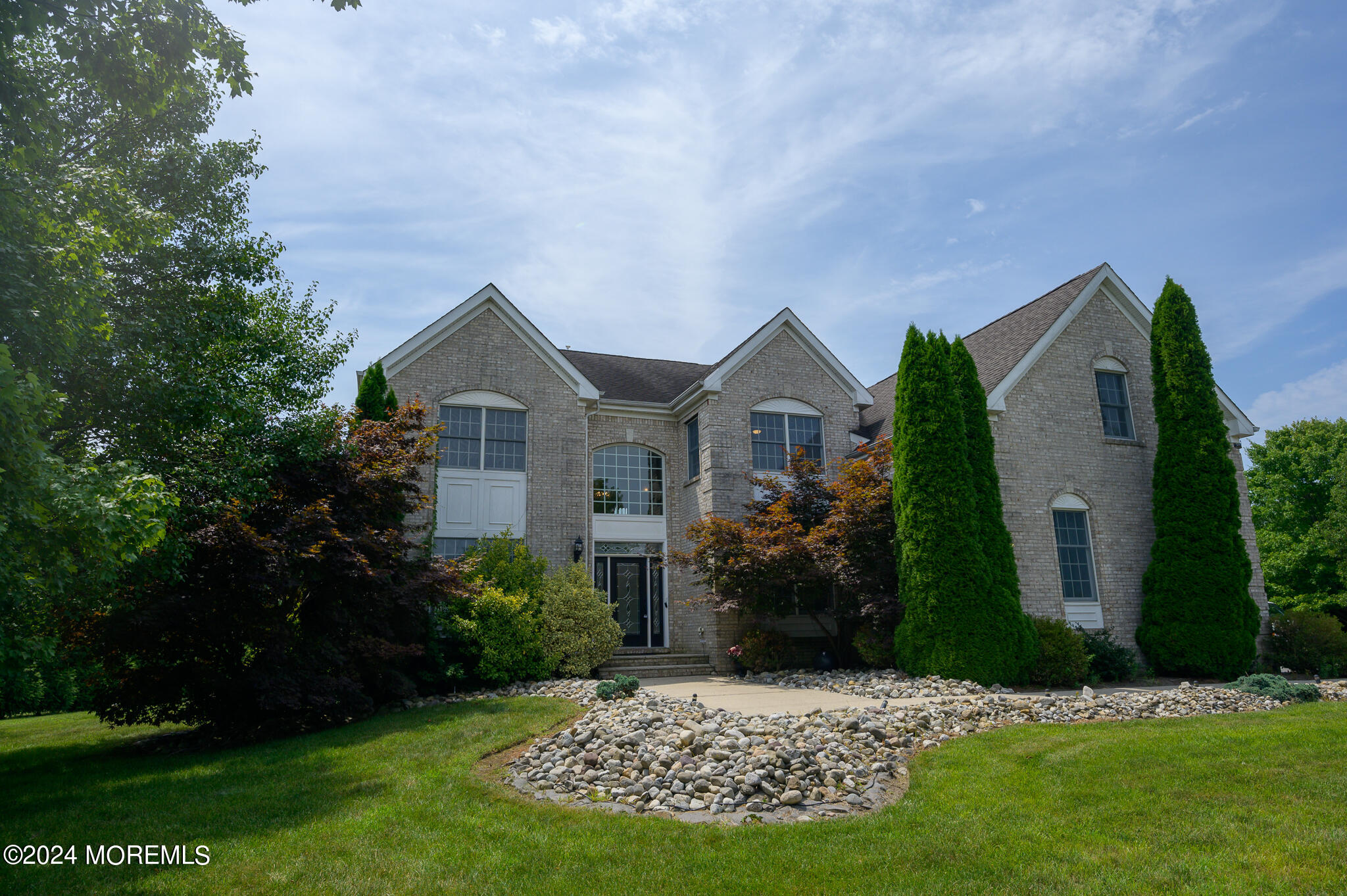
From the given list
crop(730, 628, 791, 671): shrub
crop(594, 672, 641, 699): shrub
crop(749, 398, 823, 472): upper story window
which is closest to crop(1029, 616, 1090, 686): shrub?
crop(730, 628, 791, 671): shrub

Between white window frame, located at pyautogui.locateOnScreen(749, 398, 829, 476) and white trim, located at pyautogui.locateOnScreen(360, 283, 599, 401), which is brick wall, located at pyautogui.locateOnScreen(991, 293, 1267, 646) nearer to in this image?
white window frame, located at pyautogui.locateOnScreen(749, 398, 829, 476)

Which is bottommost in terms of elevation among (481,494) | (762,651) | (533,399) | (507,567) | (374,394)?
(762,651)

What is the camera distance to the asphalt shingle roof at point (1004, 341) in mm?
17141

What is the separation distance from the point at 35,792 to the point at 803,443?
1489 centimetres

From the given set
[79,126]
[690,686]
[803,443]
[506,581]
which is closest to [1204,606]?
[803,443]

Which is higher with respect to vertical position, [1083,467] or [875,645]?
[1083,467]

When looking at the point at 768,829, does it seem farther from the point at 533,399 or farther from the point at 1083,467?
the point at 1083,467

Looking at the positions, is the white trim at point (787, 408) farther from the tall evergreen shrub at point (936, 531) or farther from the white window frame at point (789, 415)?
the tall evergreen shrub at point (936, 531)

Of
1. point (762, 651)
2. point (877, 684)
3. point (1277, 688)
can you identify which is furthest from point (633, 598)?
point (1277, 688)

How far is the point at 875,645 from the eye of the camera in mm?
14250

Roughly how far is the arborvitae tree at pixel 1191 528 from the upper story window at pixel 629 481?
1096 cm

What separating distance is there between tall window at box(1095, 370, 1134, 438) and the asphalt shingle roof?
184cm

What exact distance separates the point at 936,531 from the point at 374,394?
11.2m

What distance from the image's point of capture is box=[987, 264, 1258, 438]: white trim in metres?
17.2
